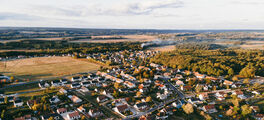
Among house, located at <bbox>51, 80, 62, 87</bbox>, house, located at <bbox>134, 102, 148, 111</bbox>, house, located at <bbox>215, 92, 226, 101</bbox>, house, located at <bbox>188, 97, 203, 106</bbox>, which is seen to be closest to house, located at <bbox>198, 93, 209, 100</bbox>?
house, located at <bbox>188, 97, 203, 106</bbox>

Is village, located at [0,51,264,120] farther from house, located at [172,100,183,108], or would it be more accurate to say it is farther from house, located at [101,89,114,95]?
house, located at [101,89,114,95]

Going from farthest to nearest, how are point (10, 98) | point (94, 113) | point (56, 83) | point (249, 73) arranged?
point (249, 73)
point (56, 83)
point (10, 98)
point (94, 113)

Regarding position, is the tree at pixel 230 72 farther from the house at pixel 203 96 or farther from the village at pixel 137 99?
the house at pixel 203 96

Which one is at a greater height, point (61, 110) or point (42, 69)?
point (42, 69)

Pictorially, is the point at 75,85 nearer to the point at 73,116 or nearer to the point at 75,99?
the point at 75,99

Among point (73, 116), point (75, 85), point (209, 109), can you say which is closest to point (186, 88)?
point (209, 109)

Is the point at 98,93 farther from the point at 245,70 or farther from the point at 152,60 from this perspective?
the point at 245,70

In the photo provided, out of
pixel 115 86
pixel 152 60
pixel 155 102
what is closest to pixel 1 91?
pixel 115 86

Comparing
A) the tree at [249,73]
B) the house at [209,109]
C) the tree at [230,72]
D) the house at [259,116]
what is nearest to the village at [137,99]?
the house at [209,109]
